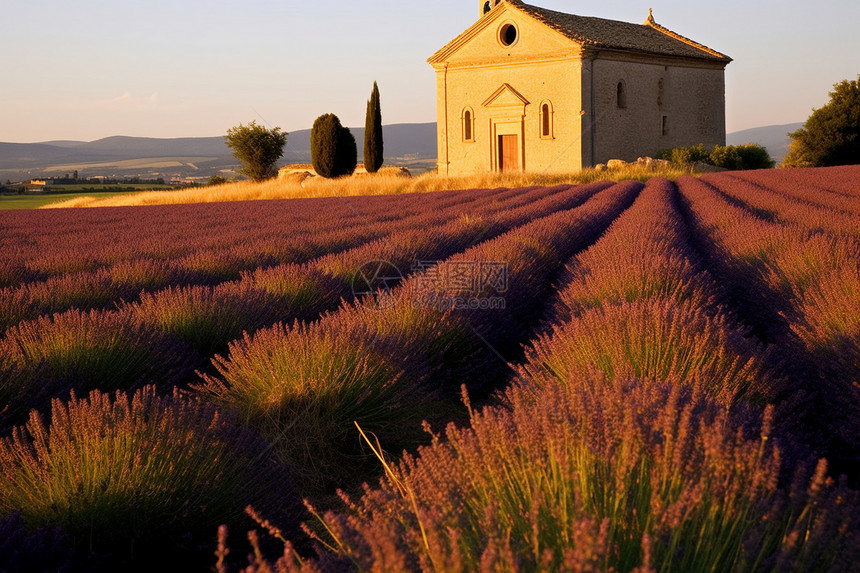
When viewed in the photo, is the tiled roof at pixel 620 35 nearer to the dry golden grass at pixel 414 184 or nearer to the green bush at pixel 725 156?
the green bush at pixel 725 156

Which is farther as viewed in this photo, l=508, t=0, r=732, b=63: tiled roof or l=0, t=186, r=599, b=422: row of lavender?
l=508, t=0, r=732, b=63: tiled roof

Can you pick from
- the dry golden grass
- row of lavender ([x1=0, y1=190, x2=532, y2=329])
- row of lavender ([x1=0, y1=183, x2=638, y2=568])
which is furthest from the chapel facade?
row of lavender ([x1=0, y1=183, x2=638, y2=568])

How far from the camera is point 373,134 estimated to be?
32.1 metres

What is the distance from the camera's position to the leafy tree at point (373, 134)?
1261 inches

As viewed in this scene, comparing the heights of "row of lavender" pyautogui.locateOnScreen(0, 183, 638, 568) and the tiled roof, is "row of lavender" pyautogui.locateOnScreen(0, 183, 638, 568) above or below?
below

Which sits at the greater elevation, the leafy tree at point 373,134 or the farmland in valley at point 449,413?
the leafy tree at point 373,134

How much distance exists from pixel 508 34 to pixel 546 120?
4.11 metres

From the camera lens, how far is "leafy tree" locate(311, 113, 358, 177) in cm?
3228

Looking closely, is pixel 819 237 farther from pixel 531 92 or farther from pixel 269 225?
pixel 531 92

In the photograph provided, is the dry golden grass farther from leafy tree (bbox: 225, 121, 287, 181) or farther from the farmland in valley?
the farmland in valley

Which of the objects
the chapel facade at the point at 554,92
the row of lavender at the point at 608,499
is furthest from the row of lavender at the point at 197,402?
the chapel facade at the point at 554,92

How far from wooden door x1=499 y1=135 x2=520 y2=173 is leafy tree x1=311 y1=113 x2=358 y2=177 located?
7.25 m

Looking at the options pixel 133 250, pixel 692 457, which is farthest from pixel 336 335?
pixel 133 250

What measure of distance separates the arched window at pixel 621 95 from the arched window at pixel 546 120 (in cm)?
307
